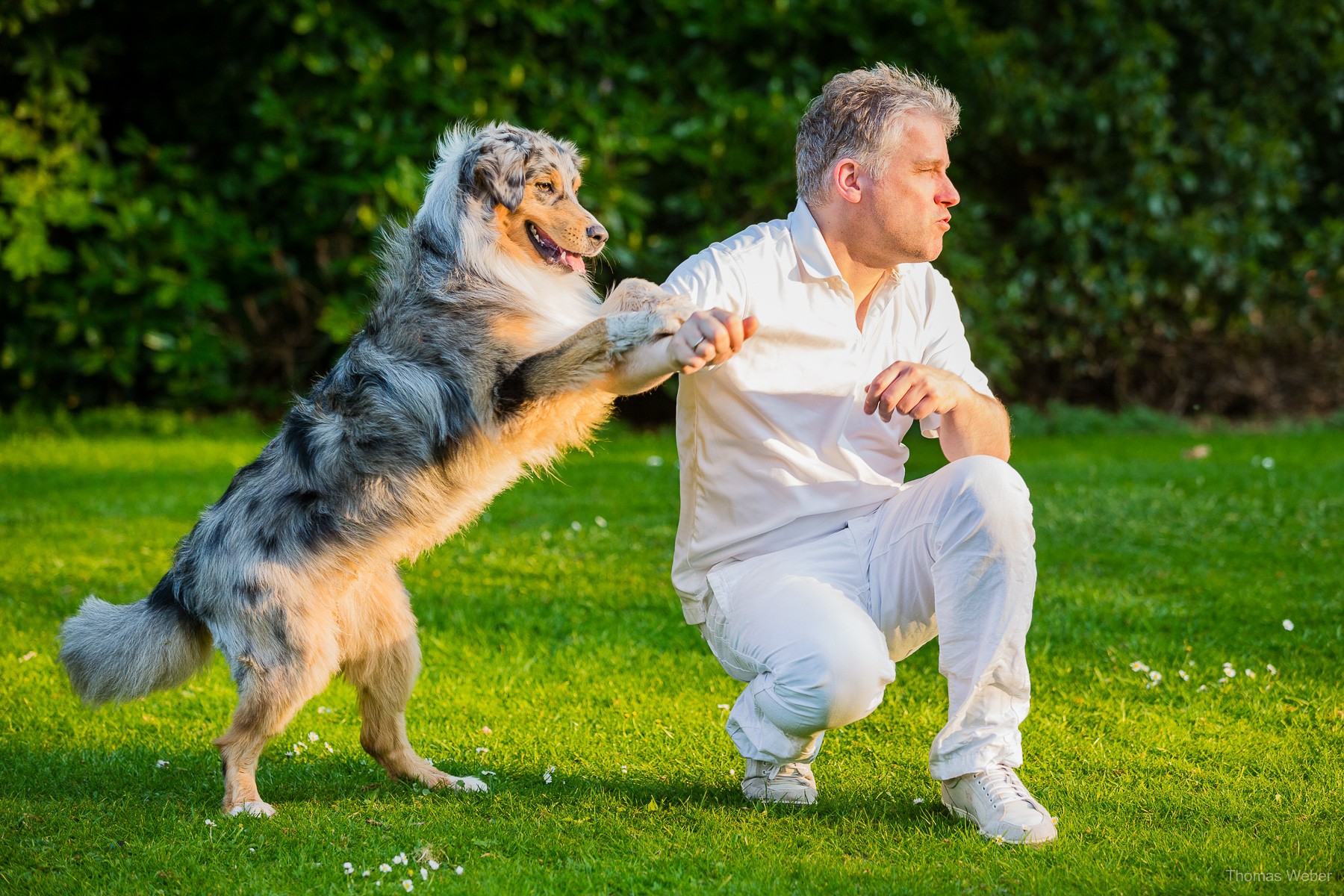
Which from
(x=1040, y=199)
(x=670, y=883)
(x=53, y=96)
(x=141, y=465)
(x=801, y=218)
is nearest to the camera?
(x=670, y=883)

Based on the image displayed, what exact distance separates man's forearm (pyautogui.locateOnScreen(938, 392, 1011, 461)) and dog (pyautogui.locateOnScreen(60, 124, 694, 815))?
29.8 inches

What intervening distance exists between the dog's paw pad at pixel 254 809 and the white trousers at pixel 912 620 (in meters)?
1.23

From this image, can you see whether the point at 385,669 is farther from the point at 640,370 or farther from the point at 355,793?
the point at 640,370

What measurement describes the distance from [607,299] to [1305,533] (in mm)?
4035

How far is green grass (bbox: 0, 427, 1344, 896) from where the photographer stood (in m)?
2.96

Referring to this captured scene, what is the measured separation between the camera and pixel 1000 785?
3.05m

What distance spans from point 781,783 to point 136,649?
1775 millimetres

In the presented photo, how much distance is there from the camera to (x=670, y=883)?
9.43 feet

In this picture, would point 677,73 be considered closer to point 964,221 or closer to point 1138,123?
point 964,221

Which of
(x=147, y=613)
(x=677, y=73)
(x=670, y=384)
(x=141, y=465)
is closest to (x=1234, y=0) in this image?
(x=677, y=73)

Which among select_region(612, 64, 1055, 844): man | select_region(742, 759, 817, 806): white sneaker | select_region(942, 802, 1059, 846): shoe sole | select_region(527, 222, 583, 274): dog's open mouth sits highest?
select_region(527, 222, 583, 274): dog's open mouth

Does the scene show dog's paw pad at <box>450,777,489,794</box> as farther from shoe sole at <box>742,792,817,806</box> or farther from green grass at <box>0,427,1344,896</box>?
shoe sole at <box>742,792,817,806</box>

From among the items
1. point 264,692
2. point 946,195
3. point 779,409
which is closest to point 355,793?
point 264,692

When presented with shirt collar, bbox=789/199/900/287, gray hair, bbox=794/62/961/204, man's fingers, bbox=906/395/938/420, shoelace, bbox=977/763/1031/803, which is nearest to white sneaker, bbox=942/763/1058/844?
shoelace, bbox=977/763/1031/803
